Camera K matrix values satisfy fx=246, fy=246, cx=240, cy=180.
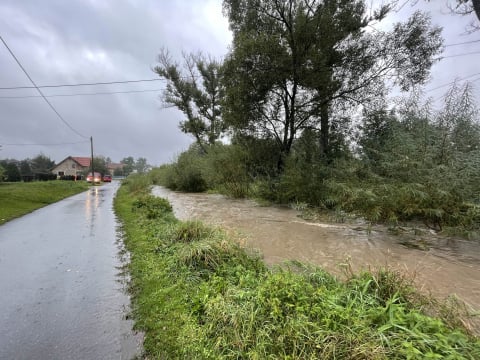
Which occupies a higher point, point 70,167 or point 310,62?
point 310,62

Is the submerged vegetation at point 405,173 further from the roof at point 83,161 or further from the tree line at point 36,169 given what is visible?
the roof at point 83,161

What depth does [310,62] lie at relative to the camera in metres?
9.39

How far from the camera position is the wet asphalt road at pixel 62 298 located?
230cm

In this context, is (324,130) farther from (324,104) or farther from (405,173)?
(405,173)

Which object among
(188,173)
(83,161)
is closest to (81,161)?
(83,161)

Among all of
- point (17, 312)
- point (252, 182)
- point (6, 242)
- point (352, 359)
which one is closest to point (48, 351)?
point (17, 312)

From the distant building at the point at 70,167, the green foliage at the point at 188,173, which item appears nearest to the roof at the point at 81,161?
the distant building at the point at 70,167

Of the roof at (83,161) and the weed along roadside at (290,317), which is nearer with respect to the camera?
the weed along roadside at (290,317)

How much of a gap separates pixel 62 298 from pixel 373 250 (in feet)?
16.5

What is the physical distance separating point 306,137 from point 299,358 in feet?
32.8

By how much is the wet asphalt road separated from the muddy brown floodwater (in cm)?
230

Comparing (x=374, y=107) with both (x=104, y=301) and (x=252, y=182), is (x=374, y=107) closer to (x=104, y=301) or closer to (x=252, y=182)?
(x=252, y=182)

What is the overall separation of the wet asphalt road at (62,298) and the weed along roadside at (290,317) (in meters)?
0.31

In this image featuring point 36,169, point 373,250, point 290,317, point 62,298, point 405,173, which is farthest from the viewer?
point 36,169
